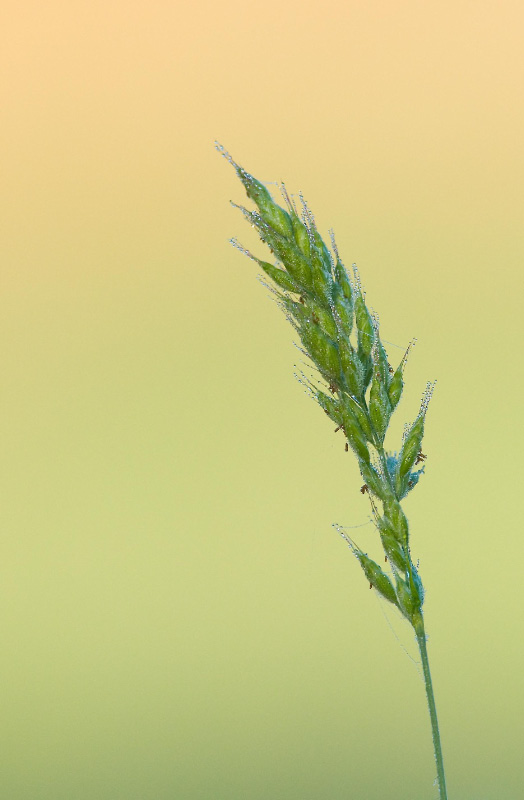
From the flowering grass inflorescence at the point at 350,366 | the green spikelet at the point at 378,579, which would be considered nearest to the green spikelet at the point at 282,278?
the flowering grass inflorescence at the point at 350,366

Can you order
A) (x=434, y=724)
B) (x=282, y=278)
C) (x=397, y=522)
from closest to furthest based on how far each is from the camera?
(x=434, y=724), (x=397, y=522), (x=282, y=278)

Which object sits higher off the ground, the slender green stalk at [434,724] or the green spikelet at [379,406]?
the green spikelet at [379,406]

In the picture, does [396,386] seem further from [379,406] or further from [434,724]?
[434,724]

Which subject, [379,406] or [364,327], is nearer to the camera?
[379,406]

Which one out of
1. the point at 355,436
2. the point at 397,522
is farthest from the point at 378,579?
the point at 355,436

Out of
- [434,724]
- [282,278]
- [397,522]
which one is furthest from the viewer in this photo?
[282,278]

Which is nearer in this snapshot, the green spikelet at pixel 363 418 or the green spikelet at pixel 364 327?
the green spikelet at pixel 363 418

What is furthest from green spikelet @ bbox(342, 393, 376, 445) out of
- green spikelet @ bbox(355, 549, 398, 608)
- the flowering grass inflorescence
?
green spikelet @ bbox(355, 549, 398, 608)

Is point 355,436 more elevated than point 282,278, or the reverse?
point 282,278

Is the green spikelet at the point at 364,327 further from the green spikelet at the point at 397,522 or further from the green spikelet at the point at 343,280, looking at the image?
the green spikelet at the point at 397,522

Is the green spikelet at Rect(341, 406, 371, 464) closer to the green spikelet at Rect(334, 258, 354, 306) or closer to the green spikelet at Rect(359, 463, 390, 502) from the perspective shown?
the green spikelet at Rect(359, 463, 390, 502)
